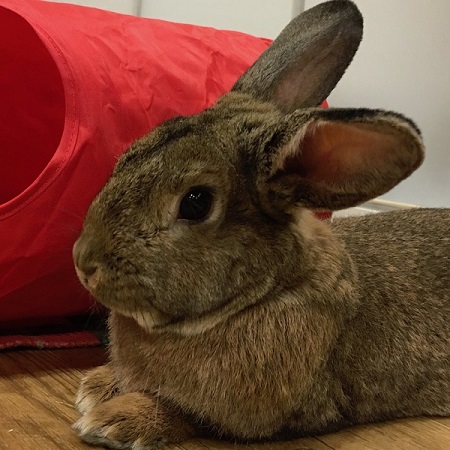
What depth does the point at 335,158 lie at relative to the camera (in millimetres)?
1215

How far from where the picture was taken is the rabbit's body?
4.27 feet

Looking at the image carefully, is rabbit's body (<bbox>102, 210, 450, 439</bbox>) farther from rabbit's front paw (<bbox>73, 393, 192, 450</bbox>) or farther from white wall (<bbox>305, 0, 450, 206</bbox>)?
white wall (<bbox>305, 0, 450, 206</bbox>)

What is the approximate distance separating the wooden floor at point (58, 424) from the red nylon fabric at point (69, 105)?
0.19 metres

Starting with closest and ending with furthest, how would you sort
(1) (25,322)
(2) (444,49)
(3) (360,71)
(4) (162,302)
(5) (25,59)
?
1. (4) (162,302)
2. (1) (25,322)
3. (5) (25,59)
4. (2) (444,49)
5. (3) (360,71)

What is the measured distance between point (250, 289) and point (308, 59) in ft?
1.93

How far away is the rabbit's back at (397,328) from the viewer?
1.43m

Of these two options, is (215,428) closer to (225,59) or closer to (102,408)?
(102,408)

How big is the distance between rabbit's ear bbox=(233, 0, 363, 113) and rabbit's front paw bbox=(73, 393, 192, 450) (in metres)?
0.71

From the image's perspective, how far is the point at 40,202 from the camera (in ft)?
5.10

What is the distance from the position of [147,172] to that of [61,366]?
67 centimetres

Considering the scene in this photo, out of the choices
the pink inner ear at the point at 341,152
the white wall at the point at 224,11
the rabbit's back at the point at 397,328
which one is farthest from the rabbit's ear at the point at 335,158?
the white wall at the point at 224,11

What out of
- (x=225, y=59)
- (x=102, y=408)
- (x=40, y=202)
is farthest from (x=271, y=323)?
(x=225, y=59)

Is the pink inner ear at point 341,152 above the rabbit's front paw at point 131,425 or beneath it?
above

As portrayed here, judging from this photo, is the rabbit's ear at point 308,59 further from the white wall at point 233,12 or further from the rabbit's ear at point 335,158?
the white wall at point 233,12
